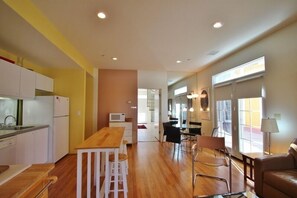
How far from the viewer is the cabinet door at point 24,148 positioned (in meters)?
2.88

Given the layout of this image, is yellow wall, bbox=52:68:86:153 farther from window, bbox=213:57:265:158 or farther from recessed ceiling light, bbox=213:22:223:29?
window, bbox=213:57:265:158

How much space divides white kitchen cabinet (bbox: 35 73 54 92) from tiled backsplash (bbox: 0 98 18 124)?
64 centimetres

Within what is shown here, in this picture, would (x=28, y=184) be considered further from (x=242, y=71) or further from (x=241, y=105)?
(x=242, y=71)

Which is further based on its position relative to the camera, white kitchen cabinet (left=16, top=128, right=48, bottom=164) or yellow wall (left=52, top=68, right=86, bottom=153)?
yellow wall (left=52, top=68, right=86, bottom=153)

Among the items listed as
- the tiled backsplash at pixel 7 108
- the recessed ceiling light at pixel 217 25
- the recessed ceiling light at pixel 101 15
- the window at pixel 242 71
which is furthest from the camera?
the window at pixel 242 71

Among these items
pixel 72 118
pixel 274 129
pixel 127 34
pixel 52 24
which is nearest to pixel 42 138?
pixel 72 118

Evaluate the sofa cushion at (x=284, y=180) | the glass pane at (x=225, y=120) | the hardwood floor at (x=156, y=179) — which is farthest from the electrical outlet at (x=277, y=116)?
the glass pane at (x=225, y=120)

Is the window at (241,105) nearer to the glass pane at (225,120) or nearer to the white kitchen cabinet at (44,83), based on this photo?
the glass pane at (225,120)

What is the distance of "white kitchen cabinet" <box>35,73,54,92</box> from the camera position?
3.84m

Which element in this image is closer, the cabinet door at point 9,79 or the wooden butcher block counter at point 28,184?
the wooden butcher block counter at point 28,184

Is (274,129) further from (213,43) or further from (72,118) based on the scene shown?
(72,118)

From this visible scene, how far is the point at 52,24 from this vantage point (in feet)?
9.39

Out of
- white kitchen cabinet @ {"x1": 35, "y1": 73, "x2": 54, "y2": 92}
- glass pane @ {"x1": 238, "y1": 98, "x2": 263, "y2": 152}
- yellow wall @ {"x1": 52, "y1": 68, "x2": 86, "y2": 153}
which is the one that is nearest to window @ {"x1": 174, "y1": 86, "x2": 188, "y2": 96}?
glass pane @ {"x1": 238, "y1": 98, "x2": 263, "y2": 152}

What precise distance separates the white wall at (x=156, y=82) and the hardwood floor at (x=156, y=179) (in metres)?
2.40
